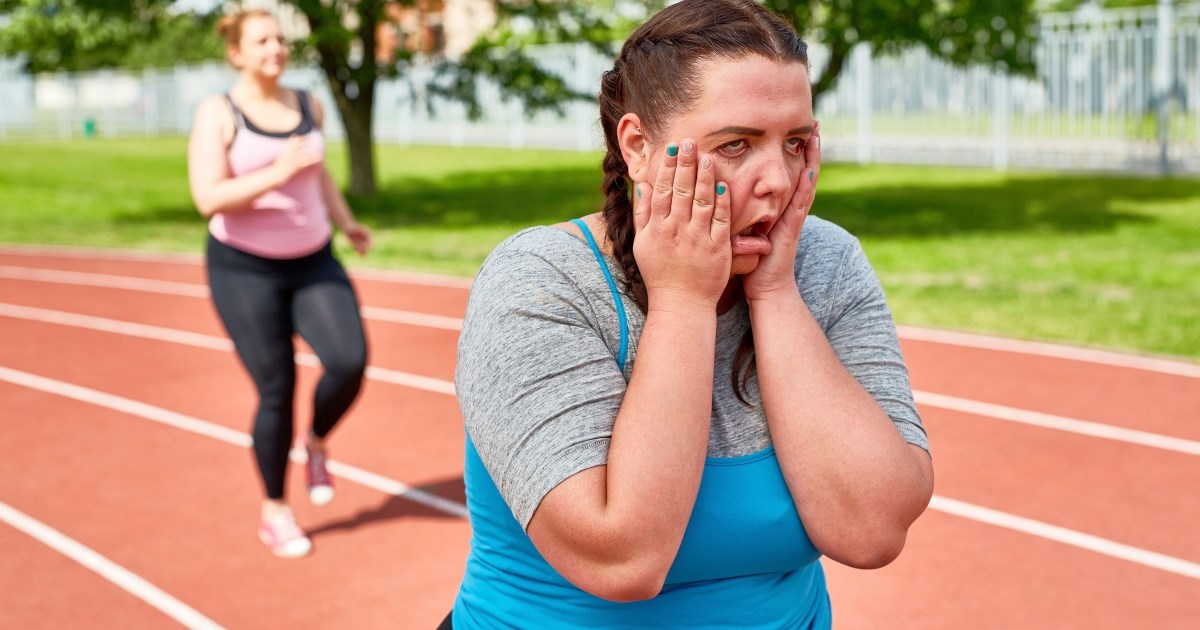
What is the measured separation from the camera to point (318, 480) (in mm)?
5477

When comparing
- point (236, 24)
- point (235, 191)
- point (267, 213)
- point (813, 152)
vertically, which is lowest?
point (267, 213)

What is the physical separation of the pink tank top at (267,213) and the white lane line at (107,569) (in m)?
1.31

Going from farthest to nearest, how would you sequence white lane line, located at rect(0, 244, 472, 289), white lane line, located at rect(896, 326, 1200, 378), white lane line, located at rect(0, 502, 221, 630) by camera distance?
white lane line, located at rect(0, 244, 472, 289) → white lane line, located at rect(896, 326, 1200, 378) → white lane line, located at rect(0, 502, 221, 630)

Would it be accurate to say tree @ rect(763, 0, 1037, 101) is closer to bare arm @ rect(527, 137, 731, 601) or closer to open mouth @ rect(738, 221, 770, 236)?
open mouth @ rect(738, 221, 770, 236)

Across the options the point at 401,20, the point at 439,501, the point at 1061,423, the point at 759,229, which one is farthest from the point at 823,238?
the point at 401,20

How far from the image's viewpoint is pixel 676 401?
1693mm

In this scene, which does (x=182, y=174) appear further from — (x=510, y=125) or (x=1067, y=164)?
(x=1067, y=164)

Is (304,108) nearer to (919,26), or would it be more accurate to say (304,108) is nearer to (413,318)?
(413,318)

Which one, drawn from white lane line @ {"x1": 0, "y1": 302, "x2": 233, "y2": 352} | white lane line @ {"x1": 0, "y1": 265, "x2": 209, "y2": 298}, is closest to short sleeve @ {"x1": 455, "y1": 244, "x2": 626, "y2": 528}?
white lane line @ {"x1": 0, "y1": 302, "x2": 233, "y2": 352}

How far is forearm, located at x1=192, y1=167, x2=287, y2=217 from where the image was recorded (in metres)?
4.70

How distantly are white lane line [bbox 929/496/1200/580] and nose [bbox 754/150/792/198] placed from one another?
3617 mm

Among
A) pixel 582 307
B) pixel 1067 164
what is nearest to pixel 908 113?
pixel 1067 164

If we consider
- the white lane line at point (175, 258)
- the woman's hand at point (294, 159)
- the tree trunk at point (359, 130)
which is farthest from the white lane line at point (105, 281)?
the woman's hand at point (294, 159)

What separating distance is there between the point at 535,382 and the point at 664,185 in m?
0.31
